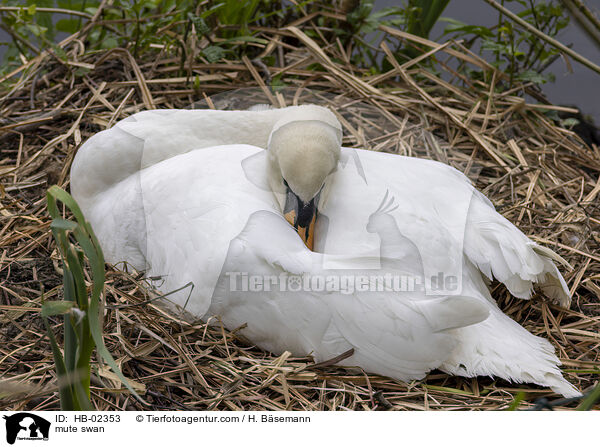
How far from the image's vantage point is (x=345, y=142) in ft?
12.4

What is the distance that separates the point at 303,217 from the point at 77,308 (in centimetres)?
104

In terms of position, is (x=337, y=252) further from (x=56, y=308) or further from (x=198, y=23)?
(x=198, y=23)

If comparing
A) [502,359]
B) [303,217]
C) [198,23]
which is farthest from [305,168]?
[198,23]

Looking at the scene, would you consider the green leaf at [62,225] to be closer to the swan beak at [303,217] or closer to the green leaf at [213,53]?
the swan beak at [303,217]

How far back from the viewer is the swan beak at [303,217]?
96.0 inches

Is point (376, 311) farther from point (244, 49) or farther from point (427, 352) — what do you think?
point (244, 49)

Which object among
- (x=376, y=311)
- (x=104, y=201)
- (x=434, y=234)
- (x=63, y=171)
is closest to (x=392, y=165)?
(x=434, y=234)

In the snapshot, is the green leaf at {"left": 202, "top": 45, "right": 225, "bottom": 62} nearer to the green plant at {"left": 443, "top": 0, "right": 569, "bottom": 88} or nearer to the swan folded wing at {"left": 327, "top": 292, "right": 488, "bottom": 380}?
the green plant at {"left": 443, "top": 0, "right": 569, "bottom": 88}

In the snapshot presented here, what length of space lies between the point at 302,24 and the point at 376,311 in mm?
2773

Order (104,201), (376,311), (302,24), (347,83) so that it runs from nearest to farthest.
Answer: (376,311) < (104,201) < (347,83) < (302,24)

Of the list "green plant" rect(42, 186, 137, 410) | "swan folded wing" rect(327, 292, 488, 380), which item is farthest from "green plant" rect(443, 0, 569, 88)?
"green plant" rect(42, 186, 137, 410)

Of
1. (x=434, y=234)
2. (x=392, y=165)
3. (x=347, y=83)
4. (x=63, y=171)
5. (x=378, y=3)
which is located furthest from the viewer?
(x=378, y=3)

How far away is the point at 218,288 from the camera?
2.29 metres

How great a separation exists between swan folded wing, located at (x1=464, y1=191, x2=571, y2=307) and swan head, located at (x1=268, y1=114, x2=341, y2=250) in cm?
57
